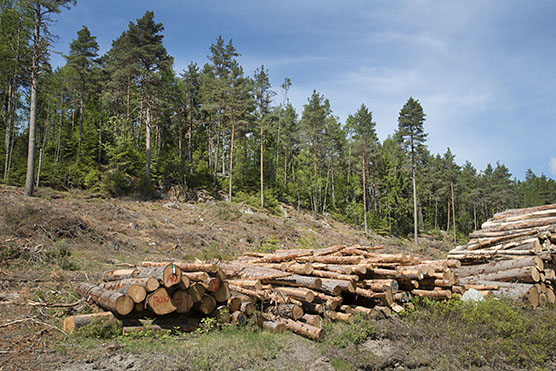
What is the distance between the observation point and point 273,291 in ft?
26.5

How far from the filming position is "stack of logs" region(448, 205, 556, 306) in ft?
30.8

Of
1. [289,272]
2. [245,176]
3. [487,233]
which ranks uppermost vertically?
[245,176]

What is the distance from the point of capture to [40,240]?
39.7ft

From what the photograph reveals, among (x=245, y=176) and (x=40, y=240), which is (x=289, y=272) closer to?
(x=40, y=240)

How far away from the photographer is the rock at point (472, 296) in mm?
8859

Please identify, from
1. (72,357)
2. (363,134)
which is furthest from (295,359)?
(363,134)

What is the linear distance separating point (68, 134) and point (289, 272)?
A: 3547cm

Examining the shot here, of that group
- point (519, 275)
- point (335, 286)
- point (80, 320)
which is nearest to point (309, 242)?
point (519, 275)

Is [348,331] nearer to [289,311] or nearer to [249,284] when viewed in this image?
[289,311]

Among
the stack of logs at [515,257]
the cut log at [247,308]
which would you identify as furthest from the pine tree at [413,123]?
the cut log at [247,308]

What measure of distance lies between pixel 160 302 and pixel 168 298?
0.53 feet

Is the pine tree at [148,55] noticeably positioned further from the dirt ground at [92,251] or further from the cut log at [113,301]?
the cut log at [113,301]

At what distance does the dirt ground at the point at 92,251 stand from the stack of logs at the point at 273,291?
0.73 metres

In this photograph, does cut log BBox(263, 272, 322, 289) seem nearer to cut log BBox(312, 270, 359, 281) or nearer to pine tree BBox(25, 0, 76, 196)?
cut log BBox(312, 270, 359, 281)
